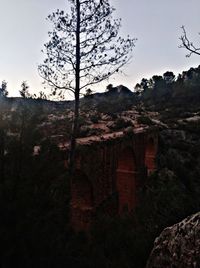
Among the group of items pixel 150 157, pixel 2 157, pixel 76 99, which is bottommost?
pixel 150 157

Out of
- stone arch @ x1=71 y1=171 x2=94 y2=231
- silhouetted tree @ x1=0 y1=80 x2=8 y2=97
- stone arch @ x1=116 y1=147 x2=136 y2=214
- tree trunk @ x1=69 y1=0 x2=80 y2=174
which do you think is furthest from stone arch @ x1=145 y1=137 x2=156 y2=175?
silhouetted tree @ x1=0 y1=80 x2=8 y2=97

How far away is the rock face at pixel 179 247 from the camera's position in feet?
9.90

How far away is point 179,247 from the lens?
10.5 feet

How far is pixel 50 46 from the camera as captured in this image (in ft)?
31.1

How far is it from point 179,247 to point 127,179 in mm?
15447

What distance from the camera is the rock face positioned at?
302cm

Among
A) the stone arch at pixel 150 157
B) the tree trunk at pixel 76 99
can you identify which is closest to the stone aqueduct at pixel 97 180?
the tree trunk at pixel 76 99

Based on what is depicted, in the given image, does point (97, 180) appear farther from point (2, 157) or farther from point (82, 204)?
point (2, 157)

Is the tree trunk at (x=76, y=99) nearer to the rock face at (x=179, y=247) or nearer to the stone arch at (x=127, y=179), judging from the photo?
the rock face at (x=179, y=247)

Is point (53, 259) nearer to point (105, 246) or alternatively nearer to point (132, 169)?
point (105, 246)

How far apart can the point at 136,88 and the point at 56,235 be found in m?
88.7

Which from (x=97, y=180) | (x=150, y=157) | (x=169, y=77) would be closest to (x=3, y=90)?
(x=97, y=180)

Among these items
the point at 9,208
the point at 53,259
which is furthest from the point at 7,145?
the point at 53,259

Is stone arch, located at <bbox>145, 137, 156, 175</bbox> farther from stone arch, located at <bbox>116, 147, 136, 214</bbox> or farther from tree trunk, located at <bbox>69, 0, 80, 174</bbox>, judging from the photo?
tree trunk, located at <bbox>69, 0, 80, 174</bbox>
